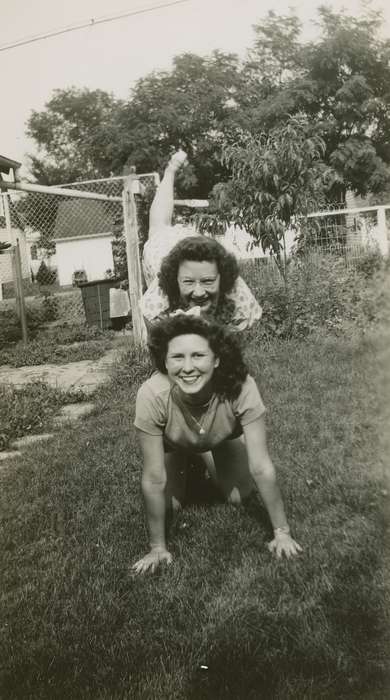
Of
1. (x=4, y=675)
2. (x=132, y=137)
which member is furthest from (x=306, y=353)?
(x=4, y=675)

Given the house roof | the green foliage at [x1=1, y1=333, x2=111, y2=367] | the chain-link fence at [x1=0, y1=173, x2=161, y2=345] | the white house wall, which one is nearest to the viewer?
the green foliage at [x1=1, y1=333, x2=111, y2=367]

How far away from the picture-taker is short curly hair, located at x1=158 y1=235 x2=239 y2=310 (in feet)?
8.94

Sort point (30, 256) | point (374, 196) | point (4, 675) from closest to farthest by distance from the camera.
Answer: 1. point (4, 675)
2. point (374, 196)
3. point (30, 256)

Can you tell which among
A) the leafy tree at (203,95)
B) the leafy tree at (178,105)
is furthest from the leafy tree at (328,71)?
the leafy tree at (178,105)

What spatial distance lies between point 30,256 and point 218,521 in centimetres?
2894

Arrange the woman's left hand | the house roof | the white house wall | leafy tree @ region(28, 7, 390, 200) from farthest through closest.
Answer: the white house wall, the house roof, leafy tree @ region(28, 7, 390, 200), the woman's left hand

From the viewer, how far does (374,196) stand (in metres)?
16.6

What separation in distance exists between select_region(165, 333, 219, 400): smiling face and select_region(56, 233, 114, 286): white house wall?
22630mm

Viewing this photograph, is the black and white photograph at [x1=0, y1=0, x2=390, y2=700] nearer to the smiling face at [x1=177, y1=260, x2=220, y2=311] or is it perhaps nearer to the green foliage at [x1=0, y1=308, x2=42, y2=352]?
the smiling face at [x1=177, y1=260, x2=220, y2=311]

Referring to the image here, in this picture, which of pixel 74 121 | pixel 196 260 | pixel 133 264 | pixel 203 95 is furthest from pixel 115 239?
pixel 196 260

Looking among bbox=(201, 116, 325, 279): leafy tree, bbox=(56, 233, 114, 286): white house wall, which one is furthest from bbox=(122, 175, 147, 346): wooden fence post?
bbox=(56, 233, 114, 286): white house wall

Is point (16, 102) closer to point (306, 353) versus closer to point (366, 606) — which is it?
point (366, 606)

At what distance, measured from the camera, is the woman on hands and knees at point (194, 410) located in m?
2.24

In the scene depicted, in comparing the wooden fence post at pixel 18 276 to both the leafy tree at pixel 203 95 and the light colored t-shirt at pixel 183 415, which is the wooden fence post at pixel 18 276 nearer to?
the leafy tree at pixel 203 95
